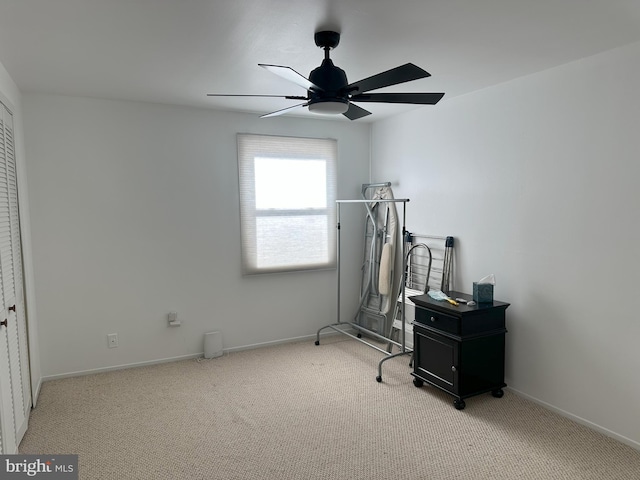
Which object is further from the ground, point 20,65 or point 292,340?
point 20,65

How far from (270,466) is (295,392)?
95cm

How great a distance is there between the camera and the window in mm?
4242

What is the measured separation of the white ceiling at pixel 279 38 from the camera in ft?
6.42

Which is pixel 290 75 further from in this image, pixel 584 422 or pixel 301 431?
pixel 584 422

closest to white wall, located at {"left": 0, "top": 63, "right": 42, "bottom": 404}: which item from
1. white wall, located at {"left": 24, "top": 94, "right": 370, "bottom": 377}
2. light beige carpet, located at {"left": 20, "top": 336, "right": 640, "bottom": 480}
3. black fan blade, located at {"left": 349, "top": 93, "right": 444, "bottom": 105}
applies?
white wall, located at {"left": 24, "top": 94, "right": 370, "bottom": 377}

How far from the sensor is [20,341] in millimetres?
2803

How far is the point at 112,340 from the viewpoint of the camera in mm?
3783

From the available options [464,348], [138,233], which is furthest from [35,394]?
[464,348]

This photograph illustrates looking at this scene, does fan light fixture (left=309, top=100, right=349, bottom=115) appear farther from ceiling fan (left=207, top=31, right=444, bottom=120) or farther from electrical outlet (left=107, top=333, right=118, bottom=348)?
electrical outlet (left=107, top=333, right=118, bottom=348)

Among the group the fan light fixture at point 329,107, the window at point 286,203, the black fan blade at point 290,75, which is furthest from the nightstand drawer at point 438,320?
the black fan blade at point 290,75

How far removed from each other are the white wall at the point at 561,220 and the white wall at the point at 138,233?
1.90 m

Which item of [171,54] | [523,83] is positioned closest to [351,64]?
[171,54]

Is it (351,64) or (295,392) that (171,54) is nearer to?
(351,64)

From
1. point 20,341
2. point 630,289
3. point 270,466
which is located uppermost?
point 630,289
